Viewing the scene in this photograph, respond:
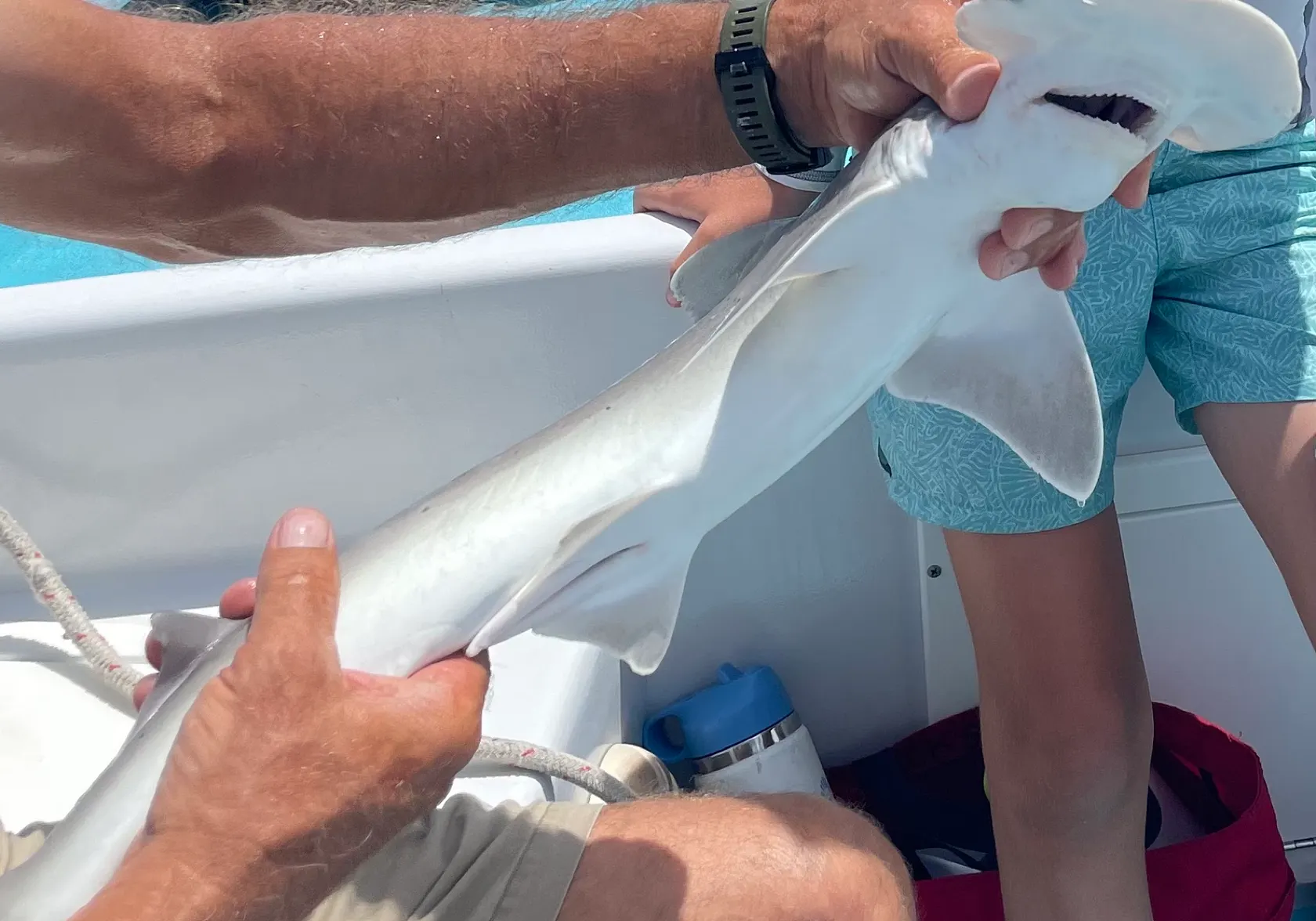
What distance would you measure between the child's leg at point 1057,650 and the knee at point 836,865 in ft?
0.89

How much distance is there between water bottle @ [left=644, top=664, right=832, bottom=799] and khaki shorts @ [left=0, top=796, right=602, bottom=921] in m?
0.58

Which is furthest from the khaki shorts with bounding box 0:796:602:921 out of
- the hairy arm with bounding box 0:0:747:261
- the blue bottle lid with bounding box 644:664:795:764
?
the hairy arm with bounding box 0:0:747:261

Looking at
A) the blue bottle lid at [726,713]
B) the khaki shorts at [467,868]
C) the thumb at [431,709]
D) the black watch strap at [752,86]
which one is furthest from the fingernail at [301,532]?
the blue bottle lid at [726,713]

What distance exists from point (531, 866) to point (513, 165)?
954 millimetres

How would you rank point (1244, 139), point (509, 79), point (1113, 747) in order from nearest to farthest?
1. point (1244, 139)
2. point (509, 79)
3. point (1113, 747)

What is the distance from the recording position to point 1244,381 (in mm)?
1483

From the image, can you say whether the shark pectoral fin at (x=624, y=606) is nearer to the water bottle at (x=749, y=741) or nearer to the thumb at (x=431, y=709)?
the thumb at (x=431, y=709)

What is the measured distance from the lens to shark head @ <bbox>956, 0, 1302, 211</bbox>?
2.54 ft

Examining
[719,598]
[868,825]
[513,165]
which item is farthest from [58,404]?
[868,825]

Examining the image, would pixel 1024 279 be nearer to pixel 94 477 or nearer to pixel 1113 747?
pixel 1113 747

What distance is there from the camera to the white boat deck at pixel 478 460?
1.82m

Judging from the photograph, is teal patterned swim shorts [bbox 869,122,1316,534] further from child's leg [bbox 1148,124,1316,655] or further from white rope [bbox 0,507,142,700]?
white rope [bbox 0,507,142,700]

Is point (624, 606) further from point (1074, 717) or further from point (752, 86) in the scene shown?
point (1074, 717)

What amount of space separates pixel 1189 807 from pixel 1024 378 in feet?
3.74
